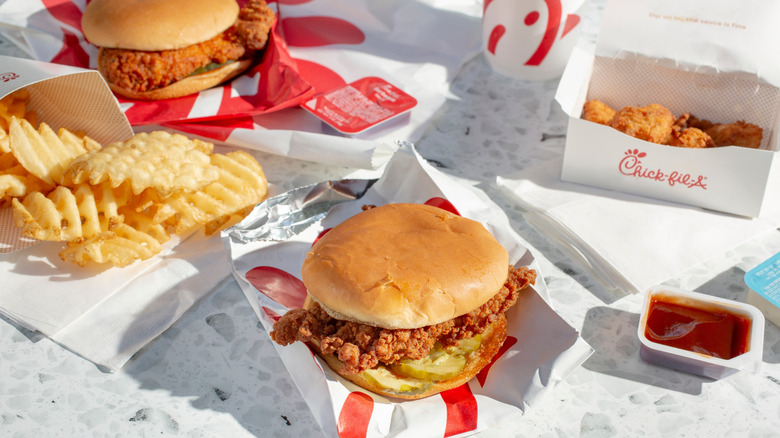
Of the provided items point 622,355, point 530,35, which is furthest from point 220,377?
point 530,35

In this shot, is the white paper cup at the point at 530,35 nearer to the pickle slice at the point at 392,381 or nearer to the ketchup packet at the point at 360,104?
the ketchup packet at the point at 360,104

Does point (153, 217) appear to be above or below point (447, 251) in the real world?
below

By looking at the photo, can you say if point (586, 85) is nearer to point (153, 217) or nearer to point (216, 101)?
point (216, 101)

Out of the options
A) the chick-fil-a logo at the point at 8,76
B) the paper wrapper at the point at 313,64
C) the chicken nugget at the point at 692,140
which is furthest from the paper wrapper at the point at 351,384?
the chick-fil-a logo at the point at 8,76

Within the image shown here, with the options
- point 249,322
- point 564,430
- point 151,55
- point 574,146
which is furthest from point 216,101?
point 564,430

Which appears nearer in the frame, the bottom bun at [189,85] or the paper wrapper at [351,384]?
the paper wrapper at [351,384]

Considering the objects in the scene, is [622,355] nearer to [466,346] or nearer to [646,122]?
[466,346]

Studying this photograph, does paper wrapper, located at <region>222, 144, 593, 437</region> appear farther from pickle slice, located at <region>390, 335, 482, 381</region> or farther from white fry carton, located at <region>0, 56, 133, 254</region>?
white fry carton, located at <region>0, 56, 133, 254</region>
